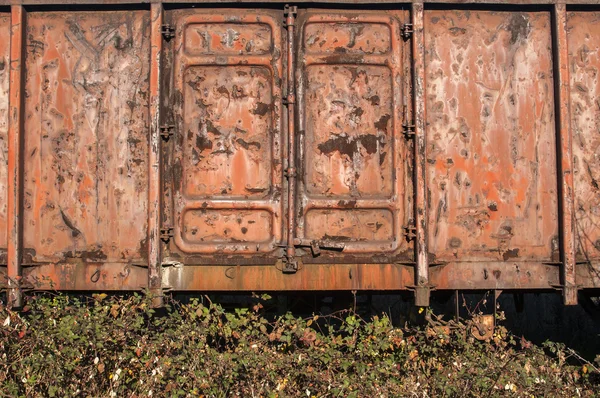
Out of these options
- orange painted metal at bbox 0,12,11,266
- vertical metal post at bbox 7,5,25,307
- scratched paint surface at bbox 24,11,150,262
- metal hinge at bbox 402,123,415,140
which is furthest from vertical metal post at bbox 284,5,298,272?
orange painted metal at bbox 0,12,11,266

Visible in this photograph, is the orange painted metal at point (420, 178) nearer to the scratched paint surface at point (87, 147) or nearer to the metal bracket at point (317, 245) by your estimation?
the metal bracket at point (317, 245)

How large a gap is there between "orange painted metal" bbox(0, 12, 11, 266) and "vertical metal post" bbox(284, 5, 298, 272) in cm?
216

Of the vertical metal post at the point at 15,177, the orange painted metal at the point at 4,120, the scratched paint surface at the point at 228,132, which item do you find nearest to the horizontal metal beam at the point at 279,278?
the vertical metal post at the point at 15,177

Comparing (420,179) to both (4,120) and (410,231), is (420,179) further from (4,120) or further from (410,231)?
(4,120)

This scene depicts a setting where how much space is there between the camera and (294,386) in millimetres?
4562

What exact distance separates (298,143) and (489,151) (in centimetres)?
147

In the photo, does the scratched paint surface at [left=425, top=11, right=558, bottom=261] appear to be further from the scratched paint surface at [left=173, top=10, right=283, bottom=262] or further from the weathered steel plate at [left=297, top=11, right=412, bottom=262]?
the scratched paint surface at [left=173, top=10, right=283, bottom=262]

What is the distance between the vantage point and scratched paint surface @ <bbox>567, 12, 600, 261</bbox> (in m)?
4.97

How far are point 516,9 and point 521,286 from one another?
2155 millimetres

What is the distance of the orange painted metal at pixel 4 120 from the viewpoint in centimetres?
493

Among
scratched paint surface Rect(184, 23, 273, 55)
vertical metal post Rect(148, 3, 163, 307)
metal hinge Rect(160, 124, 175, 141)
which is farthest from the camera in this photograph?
scratched paint surface Rect(184, 23, 273, 55)

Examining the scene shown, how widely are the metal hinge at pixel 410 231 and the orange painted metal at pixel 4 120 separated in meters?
3.03

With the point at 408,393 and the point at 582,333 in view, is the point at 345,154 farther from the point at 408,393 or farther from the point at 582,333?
the point at 582,333

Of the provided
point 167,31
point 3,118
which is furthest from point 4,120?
point 167,31
